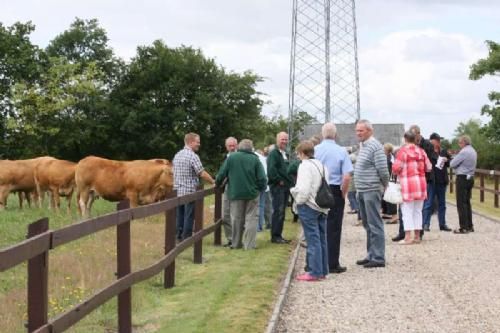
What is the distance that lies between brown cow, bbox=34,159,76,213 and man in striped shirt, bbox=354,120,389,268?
10921 millimetres

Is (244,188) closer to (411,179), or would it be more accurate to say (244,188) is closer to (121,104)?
(411,179)

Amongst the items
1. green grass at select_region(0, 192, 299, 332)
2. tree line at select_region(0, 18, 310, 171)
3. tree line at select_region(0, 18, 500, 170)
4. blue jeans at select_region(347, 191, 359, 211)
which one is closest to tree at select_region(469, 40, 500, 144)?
tree line at select_region(0, 18, 500, 170)

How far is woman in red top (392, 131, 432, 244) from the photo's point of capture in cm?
1361

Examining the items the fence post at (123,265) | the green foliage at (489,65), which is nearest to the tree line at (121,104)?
the green foliage at (489,65)

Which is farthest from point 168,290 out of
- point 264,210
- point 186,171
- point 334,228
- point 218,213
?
point 264,210

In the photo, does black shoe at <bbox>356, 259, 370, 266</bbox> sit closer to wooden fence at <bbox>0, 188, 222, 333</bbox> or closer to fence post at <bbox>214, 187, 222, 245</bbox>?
wooden fence at <bbox>0, 188, 222, 333</bbox>

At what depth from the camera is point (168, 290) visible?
9.58 metres

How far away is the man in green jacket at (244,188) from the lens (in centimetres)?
1285

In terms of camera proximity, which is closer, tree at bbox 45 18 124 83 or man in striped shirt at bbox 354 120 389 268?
man in striped shirt at bbox 354 120 389 268

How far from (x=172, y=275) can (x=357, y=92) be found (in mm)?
19079

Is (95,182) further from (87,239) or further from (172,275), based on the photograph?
(172,275)

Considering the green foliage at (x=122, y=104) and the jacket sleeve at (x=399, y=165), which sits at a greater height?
the green foliage at (x=122, y=104)

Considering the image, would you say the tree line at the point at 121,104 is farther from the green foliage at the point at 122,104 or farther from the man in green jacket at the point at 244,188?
the man in green jacket at the point at 244,188

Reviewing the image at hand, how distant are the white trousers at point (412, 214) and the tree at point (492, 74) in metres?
31.2
